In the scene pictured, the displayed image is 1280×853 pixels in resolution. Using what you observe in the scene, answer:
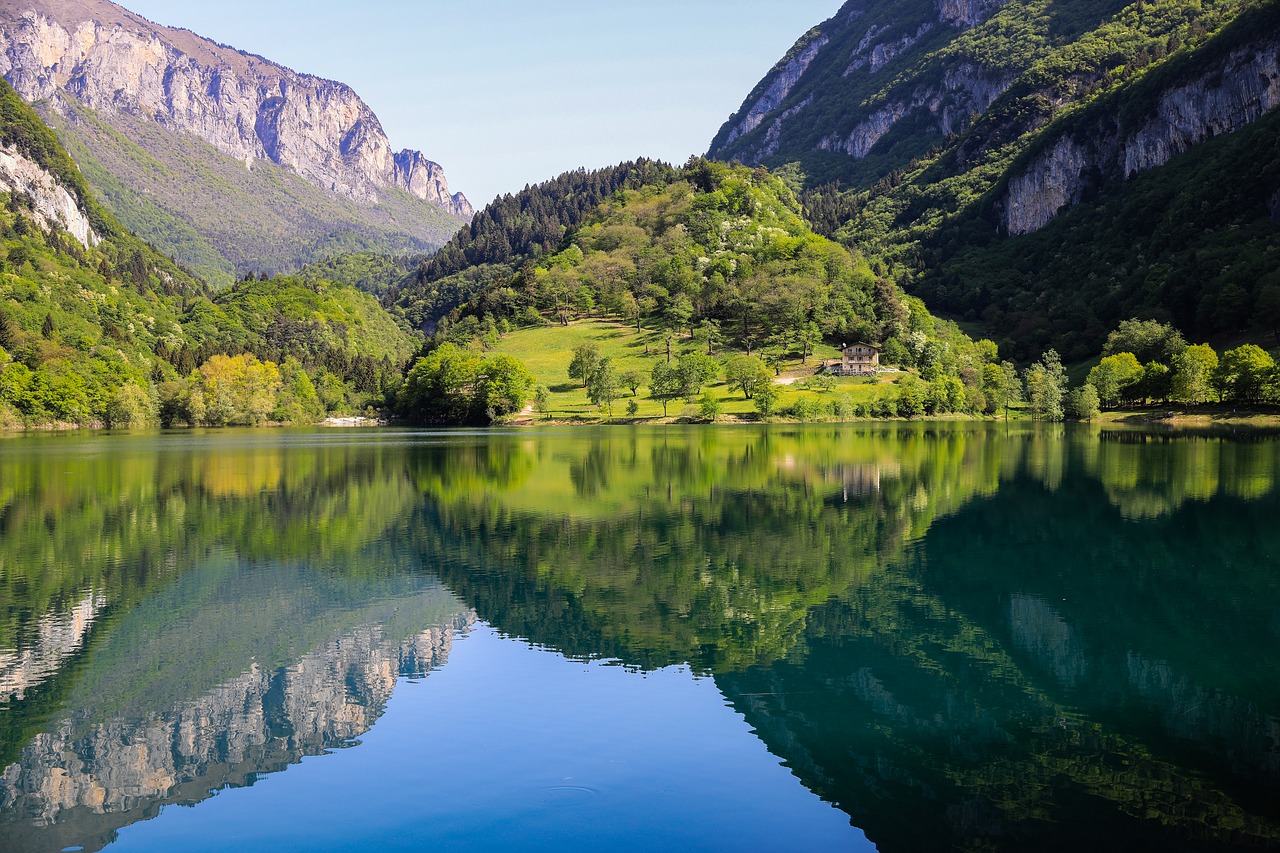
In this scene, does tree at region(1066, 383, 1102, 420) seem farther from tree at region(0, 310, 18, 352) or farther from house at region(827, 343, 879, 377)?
tree at region(0, 310, 18, 352)

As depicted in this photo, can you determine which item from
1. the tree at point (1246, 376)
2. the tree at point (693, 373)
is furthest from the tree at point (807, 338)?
the tree at point (1246, 376)

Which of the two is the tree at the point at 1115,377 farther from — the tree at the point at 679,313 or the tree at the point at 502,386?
the tree at the point at 502,386

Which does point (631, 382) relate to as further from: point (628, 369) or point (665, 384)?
point (628, 369)

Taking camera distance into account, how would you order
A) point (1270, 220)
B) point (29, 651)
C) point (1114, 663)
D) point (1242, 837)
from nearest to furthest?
point (1242, 837), point (1114, 663), point (29, 651), point (1270, 220)

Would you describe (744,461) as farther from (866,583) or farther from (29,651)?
(29,651)

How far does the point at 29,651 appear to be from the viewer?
1958 centimetres

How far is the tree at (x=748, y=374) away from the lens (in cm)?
13675

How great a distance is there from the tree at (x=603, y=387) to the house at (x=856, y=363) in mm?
39814

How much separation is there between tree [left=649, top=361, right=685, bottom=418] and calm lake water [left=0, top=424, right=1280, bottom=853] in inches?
3791

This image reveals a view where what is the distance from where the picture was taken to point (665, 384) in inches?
5394

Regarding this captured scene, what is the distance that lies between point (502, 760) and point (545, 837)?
2.62 m

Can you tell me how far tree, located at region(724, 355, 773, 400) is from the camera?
137 metres

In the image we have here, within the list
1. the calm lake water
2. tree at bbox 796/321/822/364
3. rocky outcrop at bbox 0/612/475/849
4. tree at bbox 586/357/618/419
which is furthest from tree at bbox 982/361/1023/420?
rocky outcrop at bbox 0/612/475/849

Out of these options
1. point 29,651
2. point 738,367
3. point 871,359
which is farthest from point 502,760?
point 871,359
